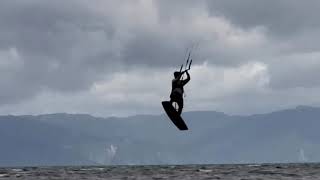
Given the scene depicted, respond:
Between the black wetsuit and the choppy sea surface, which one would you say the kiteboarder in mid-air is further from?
the choppy sea surface

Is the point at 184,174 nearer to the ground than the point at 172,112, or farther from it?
nearer to the ground

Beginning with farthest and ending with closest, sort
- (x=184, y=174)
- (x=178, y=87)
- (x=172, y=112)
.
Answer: (x=184, y=174)
(x=172, y=112)
(x=178, y=87)

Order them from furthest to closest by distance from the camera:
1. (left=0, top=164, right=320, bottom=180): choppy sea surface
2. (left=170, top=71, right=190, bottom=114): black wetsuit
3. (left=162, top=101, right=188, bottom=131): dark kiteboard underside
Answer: (left=0, top=164, right=320, bottom=180): choppy sea surface < (left=162, top=101, right=188, bottom=131): dark kiteboard underside < (left=170, top=71, right=190, bottom=114): black wetsuit

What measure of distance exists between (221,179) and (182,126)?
43.8 feet

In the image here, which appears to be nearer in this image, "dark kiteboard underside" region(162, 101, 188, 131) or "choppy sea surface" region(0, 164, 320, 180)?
"dark kiteboard underside" region(162, 101, 188, 131)

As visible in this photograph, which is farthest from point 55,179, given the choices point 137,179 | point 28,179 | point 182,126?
point 182,126

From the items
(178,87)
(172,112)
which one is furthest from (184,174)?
(178,87)

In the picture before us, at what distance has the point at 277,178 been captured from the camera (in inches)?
2229

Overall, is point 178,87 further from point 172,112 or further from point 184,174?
point 184,174

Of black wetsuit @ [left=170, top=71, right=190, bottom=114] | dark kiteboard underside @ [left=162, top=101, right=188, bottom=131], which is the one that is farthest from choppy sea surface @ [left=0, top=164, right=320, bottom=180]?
black wetsuit @ [left=170, top=71, right=190, bottom=114]

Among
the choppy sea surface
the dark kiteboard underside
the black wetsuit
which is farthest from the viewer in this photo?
the choppy sea surface

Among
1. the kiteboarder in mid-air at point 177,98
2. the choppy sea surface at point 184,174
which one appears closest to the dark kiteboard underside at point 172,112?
the kiteboarder in mid-air at point 177,98

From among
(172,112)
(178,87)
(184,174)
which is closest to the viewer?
(178,87)

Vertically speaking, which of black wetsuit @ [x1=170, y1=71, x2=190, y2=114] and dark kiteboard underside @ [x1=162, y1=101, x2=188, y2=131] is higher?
black wetsuit @ [x1=170, y1=71, x2=190, y2=114]
